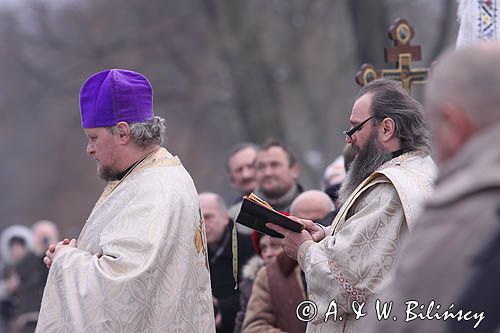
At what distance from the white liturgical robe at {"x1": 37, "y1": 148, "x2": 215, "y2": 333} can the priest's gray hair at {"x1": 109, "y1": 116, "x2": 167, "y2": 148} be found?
9 centimetres

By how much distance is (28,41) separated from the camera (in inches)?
970

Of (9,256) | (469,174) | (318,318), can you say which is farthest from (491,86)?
(9,256)

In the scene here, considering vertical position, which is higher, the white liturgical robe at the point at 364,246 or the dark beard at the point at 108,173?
the dark beard at the point at 108,173

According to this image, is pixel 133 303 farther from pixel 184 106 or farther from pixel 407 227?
pixel 184 106

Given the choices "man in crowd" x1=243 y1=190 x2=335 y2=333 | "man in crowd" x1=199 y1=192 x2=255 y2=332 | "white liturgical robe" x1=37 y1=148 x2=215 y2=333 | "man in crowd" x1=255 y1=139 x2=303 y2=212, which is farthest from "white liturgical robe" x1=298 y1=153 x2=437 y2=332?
"man in crowd" x1=255 y1=139 x2=303 y2=212

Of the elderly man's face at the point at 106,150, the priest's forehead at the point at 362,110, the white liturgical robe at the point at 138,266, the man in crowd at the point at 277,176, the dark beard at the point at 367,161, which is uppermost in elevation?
the priest's forehead at the point at 362,110

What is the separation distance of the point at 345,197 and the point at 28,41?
20786mm

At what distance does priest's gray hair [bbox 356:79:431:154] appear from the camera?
15.3ft

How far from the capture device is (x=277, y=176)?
762 centimetres

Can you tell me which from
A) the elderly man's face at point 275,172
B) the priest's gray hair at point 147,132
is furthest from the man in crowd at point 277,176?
the priest's gray hair at point 147,132

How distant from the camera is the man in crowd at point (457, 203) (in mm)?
2582

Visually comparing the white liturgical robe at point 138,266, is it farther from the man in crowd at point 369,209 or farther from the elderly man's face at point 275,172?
the elderly man's face at point 275,172

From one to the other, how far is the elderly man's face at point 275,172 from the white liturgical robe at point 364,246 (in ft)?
10.00

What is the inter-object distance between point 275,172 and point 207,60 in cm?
1732
